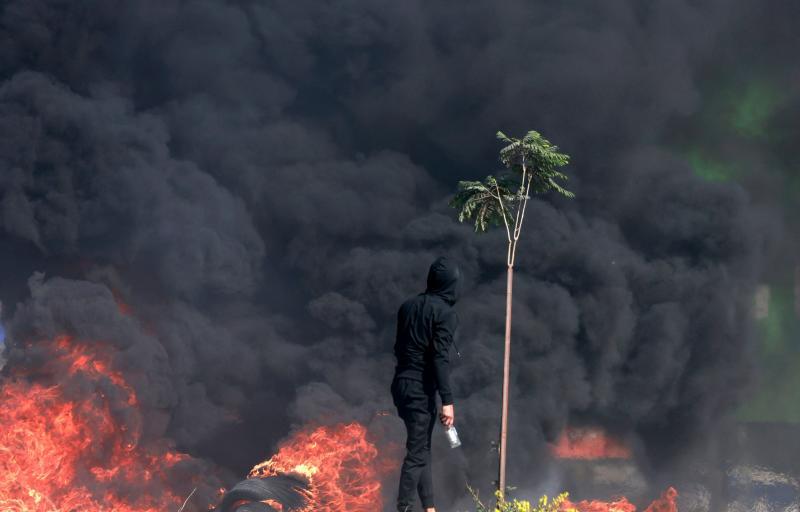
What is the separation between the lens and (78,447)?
24.4 meters

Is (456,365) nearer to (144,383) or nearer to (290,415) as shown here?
(290,415)

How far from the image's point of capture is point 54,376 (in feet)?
81.4

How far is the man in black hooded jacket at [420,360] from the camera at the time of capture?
857cm

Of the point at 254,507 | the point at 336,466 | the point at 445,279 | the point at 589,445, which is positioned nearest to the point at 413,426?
the point at 445,279

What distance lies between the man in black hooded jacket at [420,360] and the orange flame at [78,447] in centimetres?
1649

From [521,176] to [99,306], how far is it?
18.2 meters

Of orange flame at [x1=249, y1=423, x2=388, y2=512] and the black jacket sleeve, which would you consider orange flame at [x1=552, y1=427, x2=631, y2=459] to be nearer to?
orange flame at [x1=249, y1=423, x2=388, y2=512]

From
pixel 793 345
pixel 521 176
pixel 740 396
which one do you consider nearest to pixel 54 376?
pixel 521 176

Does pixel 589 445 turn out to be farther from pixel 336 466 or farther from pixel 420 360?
pixel 420 360

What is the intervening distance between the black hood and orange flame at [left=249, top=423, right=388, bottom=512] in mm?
17319

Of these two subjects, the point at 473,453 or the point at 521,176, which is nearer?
the point at 521,176

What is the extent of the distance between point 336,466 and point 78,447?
8216mm

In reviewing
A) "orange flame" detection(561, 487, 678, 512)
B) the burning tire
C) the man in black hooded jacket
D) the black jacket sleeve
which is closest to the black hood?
the man in black hooded jacket

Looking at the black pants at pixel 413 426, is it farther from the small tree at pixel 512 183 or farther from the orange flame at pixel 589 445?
the orange flame at pixel 589 445
